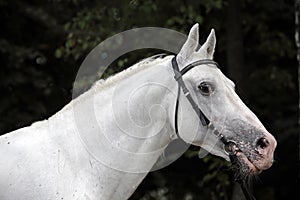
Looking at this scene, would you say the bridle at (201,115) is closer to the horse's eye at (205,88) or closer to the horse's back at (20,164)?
the horse's eye at (205,88)

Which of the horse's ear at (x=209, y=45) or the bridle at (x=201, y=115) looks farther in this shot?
the horse's ear at (x=209, y=45)

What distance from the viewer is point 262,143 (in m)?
3.59

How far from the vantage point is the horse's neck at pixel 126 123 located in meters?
3.73

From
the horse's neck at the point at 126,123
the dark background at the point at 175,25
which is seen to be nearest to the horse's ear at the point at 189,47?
the horse's neck at the point at 126,123

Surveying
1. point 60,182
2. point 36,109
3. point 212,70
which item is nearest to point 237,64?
point 36,109

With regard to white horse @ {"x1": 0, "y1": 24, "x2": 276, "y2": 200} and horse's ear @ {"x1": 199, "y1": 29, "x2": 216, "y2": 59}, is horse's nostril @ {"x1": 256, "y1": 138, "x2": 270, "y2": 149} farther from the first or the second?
horse's ear @ {"x1": 199, "y1": 29, "x2": 216, "y2": 59}

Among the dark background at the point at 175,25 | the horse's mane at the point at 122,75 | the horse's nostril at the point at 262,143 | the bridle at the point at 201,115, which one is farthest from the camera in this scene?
the dark background at the point at 175,25

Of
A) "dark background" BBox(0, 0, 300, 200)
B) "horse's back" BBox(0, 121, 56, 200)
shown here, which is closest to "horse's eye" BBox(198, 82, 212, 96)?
"horse's back" BBox(0, 121, 56, 200)

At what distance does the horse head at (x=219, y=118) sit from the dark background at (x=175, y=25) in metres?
4.37

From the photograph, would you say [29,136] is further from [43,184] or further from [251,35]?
[251,35]

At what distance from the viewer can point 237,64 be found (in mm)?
7969

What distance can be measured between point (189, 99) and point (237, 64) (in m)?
4.34

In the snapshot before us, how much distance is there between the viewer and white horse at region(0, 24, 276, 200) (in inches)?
142

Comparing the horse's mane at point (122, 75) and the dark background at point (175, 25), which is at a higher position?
the horse's mane at point (122, 75)
